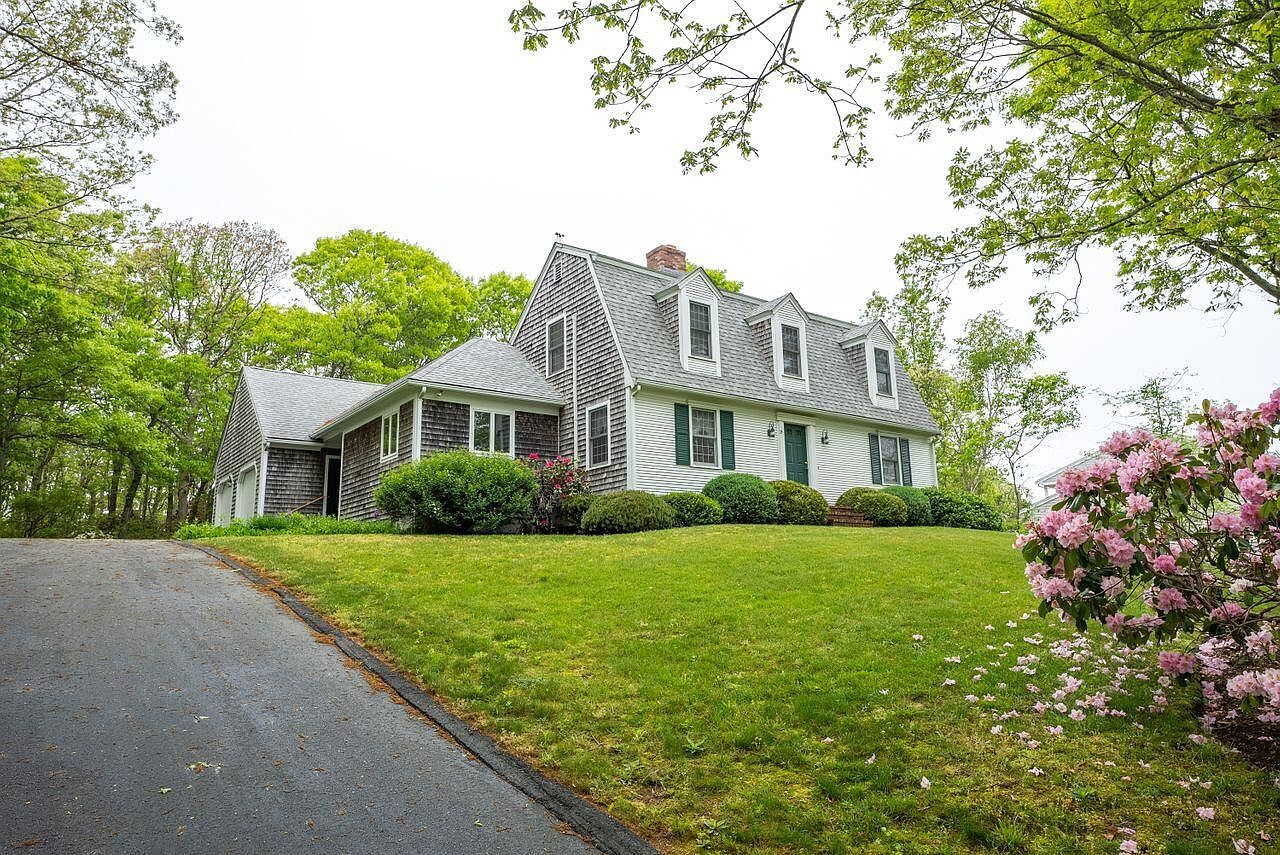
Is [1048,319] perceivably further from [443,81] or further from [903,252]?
[443,81]

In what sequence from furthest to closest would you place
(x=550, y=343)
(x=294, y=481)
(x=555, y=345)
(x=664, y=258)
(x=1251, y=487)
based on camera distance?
1. (x=664, y=258)
2. (x=294, y=481)
3. (x=550, y=343)
4. (x=555, y=345)
5. (x=1251, y=487)

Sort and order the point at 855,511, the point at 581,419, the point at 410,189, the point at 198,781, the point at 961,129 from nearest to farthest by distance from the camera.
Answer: the point at 198,781, the point at 961,129, the point at 581,419, the point at 855,511, the point at 410,189

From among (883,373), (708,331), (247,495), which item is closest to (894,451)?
(883,373)

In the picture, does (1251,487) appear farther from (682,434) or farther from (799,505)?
(799,505)

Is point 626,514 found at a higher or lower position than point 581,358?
lower

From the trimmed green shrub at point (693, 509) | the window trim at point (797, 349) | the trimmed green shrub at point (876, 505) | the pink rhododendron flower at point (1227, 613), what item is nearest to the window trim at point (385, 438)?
the trimmed green shrub at point (693, 509)

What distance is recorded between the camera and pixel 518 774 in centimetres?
481

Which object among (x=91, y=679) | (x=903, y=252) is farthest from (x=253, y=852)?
(x=903, y=252)

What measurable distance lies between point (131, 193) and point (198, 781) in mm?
15138

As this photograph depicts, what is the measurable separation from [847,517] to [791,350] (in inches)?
193

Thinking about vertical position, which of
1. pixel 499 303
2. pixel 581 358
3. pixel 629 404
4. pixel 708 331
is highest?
pixel 499 303

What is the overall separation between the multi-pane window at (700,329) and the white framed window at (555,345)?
3.44m

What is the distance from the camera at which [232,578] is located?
1041 centimetres

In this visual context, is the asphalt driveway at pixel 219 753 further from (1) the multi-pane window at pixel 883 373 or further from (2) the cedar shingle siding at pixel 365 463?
(1) the multi-pane window at pixel 883 373
